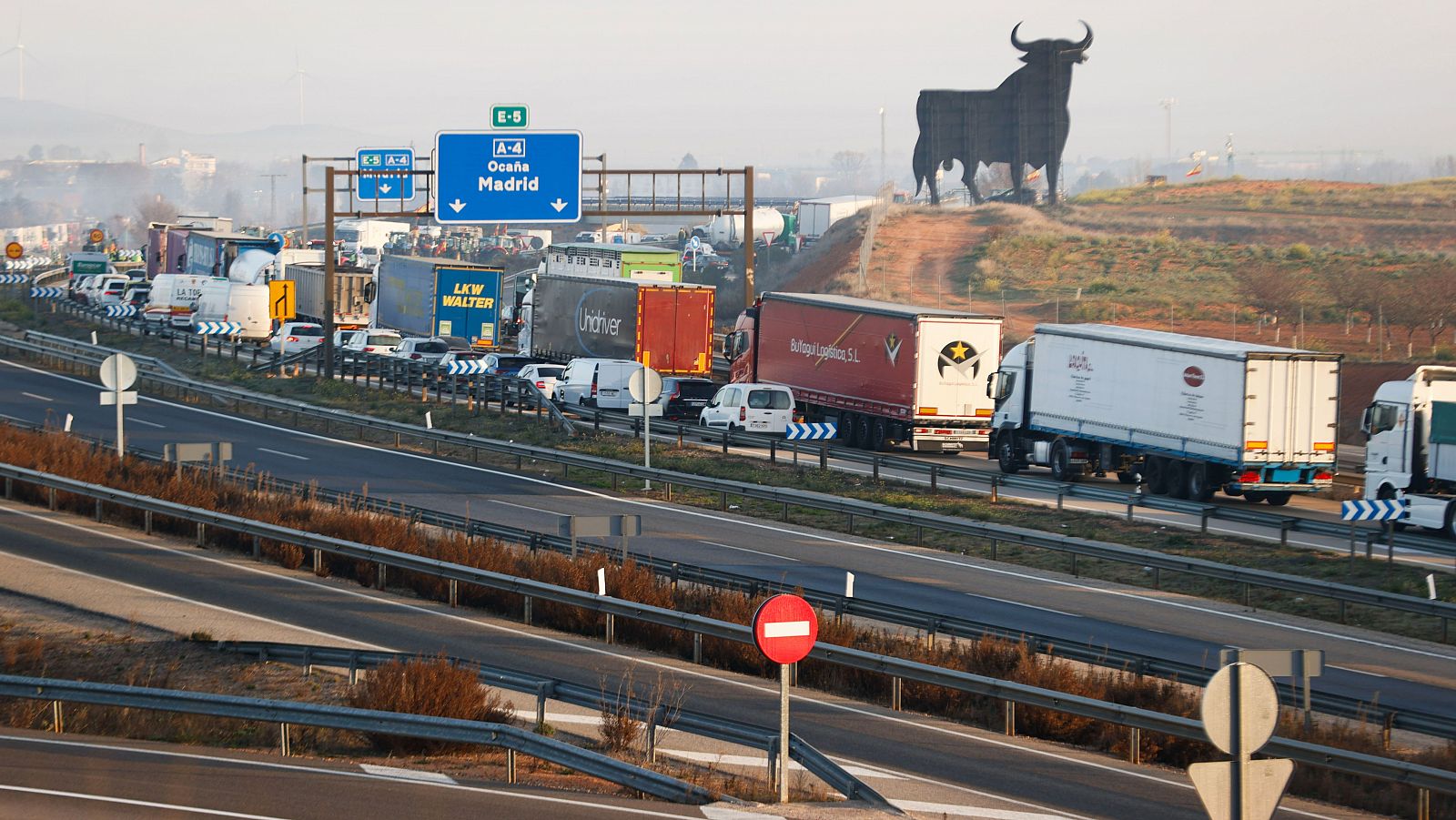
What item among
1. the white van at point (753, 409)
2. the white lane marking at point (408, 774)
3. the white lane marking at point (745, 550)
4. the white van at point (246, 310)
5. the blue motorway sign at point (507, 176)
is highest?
the blue motorway sign at point (507, 176)

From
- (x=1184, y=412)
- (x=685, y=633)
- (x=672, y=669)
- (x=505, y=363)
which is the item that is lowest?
(x=672, y=669)

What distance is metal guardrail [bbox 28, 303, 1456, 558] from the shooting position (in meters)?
24.6

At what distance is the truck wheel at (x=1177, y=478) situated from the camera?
31719mm

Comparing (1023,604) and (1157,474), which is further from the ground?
(1157,474)

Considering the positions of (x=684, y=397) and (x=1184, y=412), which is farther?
(x=684, y=397)

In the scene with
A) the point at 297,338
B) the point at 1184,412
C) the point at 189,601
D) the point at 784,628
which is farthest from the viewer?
the point at 297,338

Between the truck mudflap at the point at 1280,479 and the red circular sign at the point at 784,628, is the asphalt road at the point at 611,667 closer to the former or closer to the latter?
the red circular sign at the point at 784,628

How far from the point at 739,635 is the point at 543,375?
97.0 ft

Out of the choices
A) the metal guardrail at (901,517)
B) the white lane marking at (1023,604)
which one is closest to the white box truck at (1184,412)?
the metal guardrail at (901,517)

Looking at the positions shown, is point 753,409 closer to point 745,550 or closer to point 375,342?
point 745,550

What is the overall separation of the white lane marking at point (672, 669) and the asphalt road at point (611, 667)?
0.02 metres

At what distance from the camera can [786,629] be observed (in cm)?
1190

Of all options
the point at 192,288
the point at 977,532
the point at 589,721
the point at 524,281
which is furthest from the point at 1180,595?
the point at 192,288

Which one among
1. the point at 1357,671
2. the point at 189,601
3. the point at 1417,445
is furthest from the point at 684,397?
the point at 1357,671
